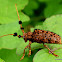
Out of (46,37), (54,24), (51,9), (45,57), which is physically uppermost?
(51,9)

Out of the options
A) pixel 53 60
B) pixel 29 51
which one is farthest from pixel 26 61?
pixel 53 60

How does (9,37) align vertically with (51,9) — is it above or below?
below

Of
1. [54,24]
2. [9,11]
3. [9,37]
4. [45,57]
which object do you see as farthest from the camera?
[9,11]

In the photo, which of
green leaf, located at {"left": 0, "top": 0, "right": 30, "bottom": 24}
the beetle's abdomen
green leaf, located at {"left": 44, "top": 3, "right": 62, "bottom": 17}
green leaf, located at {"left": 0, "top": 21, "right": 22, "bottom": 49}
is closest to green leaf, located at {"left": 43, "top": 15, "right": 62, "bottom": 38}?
the beetle's abdomen

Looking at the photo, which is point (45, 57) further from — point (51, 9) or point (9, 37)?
point (51, 9)

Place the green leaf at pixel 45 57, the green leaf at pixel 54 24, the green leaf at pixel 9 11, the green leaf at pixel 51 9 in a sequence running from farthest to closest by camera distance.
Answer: the green leaf at pixel 51 9
the green leaf at pixel 9 11
the green leaf at pixel 54 24
the green leaf at pixel 45 57

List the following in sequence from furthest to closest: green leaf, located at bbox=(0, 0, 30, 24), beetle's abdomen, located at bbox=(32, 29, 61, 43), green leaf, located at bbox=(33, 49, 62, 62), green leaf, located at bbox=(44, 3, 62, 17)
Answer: green leaf, located at bbox=(44, 3, 62, 17) < green leaf, located at bbox=(0, 0, 30, 24) < beetle's abdomen, located at bbox=(32, 29, 61, 43) < green leaf, located at bbox=(33, 49, 62, 62)

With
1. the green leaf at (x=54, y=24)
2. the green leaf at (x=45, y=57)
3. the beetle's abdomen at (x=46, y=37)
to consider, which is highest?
the green leaf at (x=54, y=24)

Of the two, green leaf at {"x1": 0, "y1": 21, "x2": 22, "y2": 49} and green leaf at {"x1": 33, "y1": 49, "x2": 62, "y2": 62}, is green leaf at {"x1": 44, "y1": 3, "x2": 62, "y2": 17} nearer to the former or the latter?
green leaf at {"x1": 0, "y1": 21, "x2": 22, "y2": 49}

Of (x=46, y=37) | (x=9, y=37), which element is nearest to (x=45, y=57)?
(x=46, y=37)

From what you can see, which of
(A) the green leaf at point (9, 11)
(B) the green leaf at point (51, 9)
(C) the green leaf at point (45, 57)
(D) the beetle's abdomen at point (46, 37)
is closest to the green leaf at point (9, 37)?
(A) the green leaf at point (9, 11)

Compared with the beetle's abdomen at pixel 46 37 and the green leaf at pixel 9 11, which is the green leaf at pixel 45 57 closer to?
the beetle's abdomen at pixel 46 37

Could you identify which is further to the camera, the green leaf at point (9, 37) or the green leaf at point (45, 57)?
the green leaf at point (9, 37)
